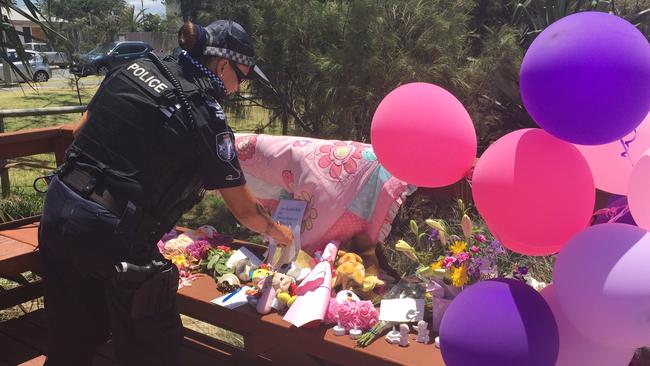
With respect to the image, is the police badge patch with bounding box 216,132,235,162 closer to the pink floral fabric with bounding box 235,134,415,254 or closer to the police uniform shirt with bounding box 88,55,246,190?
the police uniform shirt with bounding box 88,55,246,190

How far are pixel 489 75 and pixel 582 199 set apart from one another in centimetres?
301

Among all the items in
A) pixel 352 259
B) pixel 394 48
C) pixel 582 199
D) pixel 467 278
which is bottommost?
→ pixel 352 259

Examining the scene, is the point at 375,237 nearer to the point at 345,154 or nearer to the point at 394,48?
the point at 345,154

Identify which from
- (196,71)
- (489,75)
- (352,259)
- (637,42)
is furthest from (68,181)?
(489,75)

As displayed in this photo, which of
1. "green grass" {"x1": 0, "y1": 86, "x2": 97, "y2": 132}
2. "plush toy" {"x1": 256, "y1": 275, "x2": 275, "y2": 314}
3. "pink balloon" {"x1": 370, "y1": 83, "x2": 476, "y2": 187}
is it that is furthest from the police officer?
"green grass" {"x1": 0, "y1": 86, "x2": 97, "y2": 132}

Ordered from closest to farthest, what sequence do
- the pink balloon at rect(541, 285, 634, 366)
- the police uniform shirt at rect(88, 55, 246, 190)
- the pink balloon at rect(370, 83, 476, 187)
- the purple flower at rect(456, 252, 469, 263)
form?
the pink balloon at rect(541, 285, 634, 366)
the pink balloon at rect(370, 83, 476, 187)
the police uniform shirt at rect(88, 55, 246, 190)
the purple flower at rect(456, 252, 469, 263)

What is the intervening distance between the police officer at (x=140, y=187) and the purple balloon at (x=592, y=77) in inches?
41.2

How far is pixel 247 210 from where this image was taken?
2.07 meters

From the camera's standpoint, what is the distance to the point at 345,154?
2.84 m

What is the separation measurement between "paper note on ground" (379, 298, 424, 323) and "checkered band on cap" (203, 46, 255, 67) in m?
1.09

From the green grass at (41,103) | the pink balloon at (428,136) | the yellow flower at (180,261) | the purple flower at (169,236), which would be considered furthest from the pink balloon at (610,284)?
the green grass at (41,103)

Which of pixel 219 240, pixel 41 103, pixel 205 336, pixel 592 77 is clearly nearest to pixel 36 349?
pixel 205 336

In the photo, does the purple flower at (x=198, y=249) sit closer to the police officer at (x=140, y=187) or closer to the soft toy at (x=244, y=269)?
the soft toy at (x=244, y=269)

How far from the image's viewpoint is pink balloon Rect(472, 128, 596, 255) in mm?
1341
